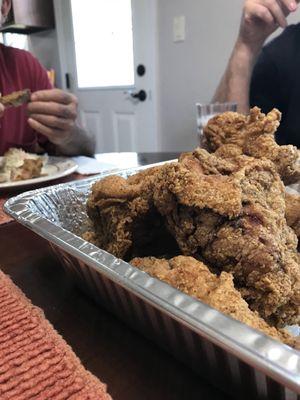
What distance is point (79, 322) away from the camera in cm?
41

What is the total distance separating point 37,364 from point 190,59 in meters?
2.16

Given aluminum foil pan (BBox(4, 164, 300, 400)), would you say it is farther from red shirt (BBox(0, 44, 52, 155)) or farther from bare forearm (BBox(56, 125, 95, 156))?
red shirt (BBox(0, 44, 52, 155))

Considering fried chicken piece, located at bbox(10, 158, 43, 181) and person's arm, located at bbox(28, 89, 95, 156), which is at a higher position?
person's arm, located at bbox(28, 89, 95, 156)

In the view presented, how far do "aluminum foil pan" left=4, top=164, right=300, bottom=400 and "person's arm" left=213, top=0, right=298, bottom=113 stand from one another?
3.89ft

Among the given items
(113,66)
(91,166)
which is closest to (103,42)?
(113,66)

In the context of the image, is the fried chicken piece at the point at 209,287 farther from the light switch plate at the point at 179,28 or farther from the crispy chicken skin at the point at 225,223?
the light switch plate at the point at 179,28

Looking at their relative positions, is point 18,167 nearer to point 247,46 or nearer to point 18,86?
point 18,86

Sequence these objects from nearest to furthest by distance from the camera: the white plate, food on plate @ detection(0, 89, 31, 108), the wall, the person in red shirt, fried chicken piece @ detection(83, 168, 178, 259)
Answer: fried chicken piece @ detection(83, 168, 178, 259) → the white plate → food on plate @ detection(0, 89, 31, 108) → the person in red shirt → the wall

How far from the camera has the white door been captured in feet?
8.11

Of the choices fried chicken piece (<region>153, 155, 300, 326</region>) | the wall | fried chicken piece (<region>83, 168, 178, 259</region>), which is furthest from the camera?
the wall

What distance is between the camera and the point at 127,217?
0.47 m

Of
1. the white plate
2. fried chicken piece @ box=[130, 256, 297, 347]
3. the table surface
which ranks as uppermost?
fried chicken piece @ box=[130, 256, 297, 347]

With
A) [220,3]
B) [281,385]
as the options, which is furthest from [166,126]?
[281,385]

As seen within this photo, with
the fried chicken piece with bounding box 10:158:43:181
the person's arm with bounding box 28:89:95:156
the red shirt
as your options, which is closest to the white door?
the red shirt
